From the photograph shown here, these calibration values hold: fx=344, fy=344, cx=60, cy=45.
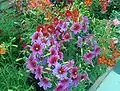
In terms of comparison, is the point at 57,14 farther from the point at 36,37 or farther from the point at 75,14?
the point at 36,37

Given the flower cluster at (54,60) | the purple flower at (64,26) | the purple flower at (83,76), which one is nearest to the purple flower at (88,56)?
the flower cluster at (54,60)

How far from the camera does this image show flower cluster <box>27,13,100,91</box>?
9.50ft

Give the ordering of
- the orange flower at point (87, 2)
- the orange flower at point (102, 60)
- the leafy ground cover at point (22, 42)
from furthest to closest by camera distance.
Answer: the orange flower at point (87, 2)
the orange flower at point (102, 60)
the leafy ground cover at point (22, 42)

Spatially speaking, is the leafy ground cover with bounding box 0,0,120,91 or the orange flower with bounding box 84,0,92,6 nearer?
the leafy ground cover with bounding box 0,0,120,91

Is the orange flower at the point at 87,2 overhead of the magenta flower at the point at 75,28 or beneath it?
beneath

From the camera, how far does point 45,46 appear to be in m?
2.98

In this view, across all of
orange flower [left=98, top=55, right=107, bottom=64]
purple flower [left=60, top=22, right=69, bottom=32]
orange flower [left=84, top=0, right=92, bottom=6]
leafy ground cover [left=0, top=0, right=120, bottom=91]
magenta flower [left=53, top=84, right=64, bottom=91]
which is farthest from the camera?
orange flower [left=84, top=0, right=92, bottom=6]

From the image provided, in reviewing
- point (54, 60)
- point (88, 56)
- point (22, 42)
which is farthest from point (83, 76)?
point (22, 42)

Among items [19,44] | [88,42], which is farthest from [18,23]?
[88,42]

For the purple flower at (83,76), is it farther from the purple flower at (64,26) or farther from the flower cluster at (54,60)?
the purple flower at (64,26)

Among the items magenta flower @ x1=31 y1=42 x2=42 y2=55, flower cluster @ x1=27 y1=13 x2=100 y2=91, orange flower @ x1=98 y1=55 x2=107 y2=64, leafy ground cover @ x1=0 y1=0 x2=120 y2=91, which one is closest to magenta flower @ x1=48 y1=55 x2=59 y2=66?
flower cluster @ x1=27 y1=13 x2=100 y2=91

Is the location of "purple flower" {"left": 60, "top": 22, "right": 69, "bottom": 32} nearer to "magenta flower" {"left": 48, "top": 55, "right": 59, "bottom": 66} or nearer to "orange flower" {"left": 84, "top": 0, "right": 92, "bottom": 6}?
"magenta flower" {"left": 48, "top": 55, "right": 59, "bottom": 66}

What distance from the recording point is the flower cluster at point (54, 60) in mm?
2895

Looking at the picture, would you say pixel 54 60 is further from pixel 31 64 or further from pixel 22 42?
pixel 22 42
